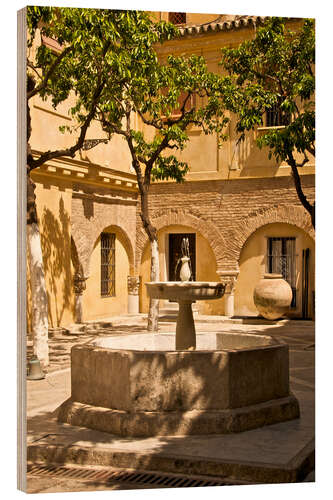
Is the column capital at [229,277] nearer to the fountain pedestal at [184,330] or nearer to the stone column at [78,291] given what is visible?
the stone column at [78,291]

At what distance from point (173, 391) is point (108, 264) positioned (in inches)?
344

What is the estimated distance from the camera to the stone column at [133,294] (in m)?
13.6

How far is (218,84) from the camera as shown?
11133mm

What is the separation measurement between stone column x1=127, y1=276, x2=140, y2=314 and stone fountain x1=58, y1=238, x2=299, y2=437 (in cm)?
752


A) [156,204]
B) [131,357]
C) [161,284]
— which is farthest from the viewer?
[156,204]

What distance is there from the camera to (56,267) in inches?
450

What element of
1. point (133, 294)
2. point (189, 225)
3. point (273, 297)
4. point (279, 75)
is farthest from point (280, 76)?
point (189, 225)

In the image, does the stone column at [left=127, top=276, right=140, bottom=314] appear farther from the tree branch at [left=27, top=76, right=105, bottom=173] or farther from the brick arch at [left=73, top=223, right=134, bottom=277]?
the tree branch at [left=27, top=76, right=105, bottom=173]

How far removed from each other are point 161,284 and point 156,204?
8.94m

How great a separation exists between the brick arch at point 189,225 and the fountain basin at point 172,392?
8.77m

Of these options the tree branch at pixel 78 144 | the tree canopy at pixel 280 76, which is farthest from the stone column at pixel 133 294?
the tree branch at pixel 78 144

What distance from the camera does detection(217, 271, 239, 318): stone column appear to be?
12.8 meters
